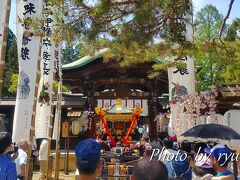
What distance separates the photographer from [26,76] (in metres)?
8.65

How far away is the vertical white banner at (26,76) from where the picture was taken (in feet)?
27.3

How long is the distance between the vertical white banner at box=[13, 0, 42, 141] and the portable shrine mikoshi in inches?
271

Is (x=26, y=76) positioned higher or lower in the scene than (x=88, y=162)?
higher

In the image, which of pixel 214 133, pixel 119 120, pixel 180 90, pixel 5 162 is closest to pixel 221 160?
pixel 5 162

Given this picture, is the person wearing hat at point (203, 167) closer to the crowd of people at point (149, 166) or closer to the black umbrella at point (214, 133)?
the crowd of people at point (149, 166)

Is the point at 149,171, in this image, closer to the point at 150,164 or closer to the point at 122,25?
the point at 150,164

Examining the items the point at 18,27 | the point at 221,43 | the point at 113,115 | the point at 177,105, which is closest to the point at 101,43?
the point at 221,43

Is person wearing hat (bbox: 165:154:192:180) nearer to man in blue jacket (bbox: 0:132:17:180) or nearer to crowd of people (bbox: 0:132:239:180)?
crowd of people (bbox: 0:132:239:180)

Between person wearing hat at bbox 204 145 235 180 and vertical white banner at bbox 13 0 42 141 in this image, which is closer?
person wearing hat at bbox 204 145 235 180

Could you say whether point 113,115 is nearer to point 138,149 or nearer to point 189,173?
point 138,149

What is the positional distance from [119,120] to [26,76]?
29.6 ft

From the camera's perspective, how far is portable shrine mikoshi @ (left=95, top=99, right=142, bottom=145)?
15903 mm

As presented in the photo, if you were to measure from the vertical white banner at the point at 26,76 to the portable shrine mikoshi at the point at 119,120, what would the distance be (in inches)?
271

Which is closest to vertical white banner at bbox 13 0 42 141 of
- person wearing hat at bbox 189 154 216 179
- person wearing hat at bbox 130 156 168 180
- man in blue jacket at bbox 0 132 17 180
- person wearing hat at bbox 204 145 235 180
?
man in blue jacket at bbox 0 132 17 180
